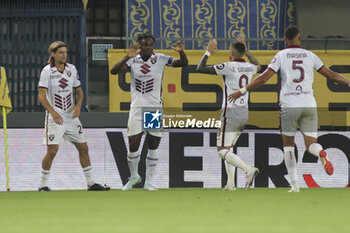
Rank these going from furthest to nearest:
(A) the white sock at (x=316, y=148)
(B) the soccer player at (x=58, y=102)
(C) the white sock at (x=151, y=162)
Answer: (C) the white sock at (x=151, y=162)
(B) the soccer player at (x=58, y=102)
(A) the white sock at (x=316, y=148)

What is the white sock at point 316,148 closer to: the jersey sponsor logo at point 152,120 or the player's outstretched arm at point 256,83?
the player's outstretched arm at point 256,83

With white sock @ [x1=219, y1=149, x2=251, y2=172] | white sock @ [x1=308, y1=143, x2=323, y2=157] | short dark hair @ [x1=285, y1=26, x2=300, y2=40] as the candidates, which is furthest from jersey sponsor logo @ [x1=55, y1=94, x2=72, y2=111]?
white sock @ [x1=308, y1=143, x2=323, y2=157]

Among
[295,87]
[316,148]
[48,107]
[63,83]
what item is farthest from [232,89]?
[48,107]

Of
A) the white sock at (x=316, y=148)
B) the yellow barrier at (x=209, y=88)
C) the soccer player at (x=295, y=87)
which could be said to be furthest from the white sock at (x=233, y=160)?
the yellow barrier at (x=209, y=88)

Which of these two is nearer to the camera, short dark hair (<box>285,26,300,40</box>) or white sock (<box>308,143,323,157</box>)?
white sock (<box>308,143,323,157</box>)

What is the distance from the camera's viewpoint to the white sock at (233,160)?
9.27m

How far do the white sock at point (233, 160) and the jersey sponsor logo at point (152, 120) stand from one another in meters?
0.83

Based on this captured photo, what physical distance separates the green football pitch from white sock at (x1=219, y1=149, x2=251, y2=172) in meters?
0.34

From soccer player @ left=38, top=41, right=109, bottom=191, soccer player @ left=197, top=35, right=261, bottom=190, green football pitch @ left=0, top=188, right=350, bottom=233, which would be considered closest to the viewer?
green football pitch @ left=0, top=188, right=350, bottom=233

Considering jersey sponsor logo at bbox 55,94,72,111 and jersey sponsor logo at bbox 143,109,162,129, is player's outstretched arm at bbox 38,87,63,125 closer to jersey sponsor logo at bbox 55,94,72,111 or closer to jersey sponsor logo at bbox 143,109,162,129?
jersey sponsor logo at bbox 55,94,72,111

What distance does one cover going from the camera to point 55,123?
9.87 meters

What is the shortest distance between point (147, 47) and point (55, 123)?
4.54ft

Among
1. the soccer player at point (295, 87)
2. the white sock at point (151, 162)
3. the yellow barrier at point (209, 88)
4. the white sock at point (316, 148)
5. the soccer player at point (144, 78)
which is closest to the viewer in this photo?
the white sock at point (316, 148)

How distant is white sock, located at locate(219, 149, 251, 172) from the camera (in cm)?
927
